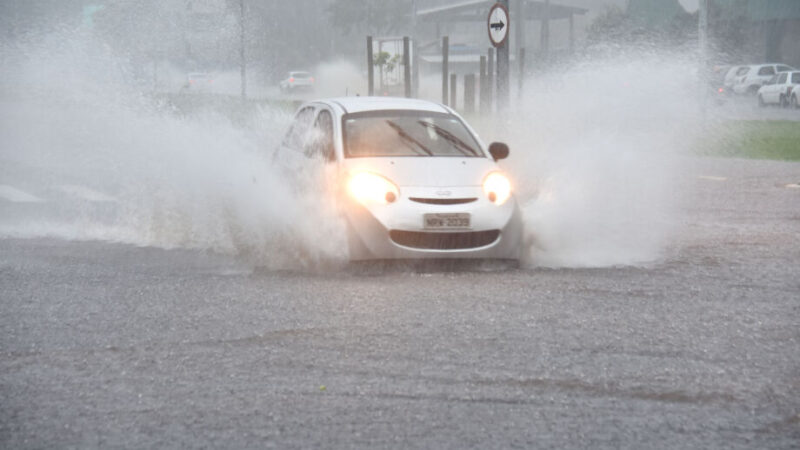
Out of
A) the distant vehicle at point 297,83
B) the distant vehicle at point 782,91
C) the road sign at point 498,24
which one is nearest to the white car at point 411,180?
the road sign at point 498,24

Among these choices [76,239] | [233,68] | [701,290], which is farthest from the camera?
[233,68]

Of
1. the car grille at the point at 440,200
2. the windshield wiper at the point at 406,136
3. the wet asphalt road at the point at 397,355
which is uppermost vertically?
the windshield wiper at the point at 406,136

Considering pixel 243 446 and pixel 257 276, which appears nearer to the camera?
pixel 243 446

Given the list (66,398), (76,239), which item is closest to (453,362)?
(66,398)

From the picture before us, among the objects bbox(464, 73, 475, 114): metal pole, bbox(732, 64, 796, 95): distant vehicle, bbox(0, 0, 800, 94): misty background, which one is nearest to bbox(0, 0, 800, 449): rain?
bbox(0, 0, 800, 94): misty background

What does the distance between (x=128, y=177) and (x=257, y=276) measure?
391 inches

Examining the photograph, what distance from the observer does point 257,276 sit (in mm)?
8922

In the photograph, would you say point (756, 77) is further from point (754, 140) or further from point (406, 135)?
point (406, 135)

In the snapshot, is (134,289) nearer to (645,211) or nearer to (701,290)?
(701,290)

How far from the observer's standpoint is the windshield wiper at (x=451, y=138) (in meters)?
10.3

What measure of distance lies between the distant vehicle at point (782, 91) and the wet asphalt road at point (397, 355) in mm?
34952

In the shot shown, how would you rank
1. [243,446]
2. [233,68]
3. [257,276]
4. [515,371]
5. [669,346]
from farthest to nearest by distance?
1. [233,68]
2. [257,276]
3. [669,346]
4. [515,371]
5. [243,446]

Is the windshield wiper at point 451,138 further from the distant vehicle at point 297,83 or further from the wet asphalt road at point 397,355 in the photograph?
the distant vehicle at point 297,83

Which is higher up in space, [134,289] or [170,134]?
[170,134]
